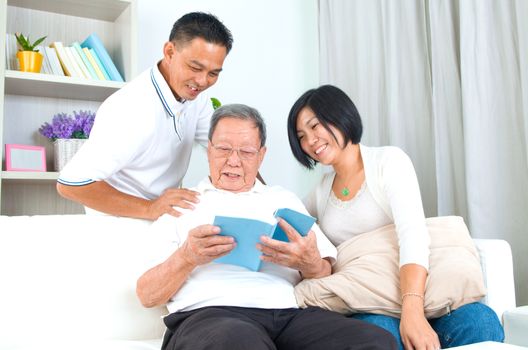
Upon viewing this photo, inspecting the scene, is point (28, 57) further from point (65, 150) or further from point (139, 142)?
point (139, 142)

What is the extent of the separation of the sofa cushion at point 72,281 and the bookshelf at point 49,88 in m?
1.14

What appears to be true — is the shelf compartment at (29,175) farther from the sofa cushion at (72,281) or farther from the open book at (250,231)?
the open book at (250,231)

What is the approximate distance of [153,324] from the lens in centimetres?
159

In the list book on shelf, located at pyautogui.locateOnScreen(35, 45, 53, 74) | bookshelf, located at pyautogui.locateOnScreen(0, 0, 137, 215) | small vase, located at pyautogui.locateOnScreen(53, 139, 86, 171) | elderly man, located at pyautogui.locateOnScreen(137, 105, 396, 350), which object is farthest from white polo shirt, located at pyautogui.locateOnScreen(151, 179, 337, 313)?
book on shelf, located at pyautogui.locateOnScreen(35, 45, 53, 74)

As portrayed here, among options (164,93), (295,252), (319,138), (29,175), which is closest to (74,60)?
(29,175)

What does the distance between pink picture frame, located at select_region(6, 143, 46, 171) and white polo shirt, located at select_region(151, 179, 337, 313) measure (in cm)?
137

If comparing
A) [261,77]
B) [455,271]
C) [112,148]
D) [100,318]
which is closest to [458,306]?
[455,271]

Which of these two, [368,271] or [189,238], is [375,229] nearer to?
[368,271]

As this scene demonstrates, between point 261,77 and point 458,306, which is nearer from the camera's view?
point 458,306

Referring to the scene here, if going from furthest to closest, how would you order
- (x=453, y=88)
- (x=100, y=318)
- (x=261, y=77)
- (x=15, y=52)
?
1. (x=261, y=77)
2. (x=15, y=52)
3. (x=453, y=88)
4. (x=100, y=318)

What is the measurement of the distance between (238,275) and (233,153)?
358 mm

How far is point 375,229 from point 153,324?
2.41 feet

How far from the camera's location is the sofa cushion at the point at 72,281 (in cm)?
147

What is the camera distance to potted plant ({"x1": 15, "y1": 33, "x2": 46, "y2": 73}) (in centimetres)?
256
